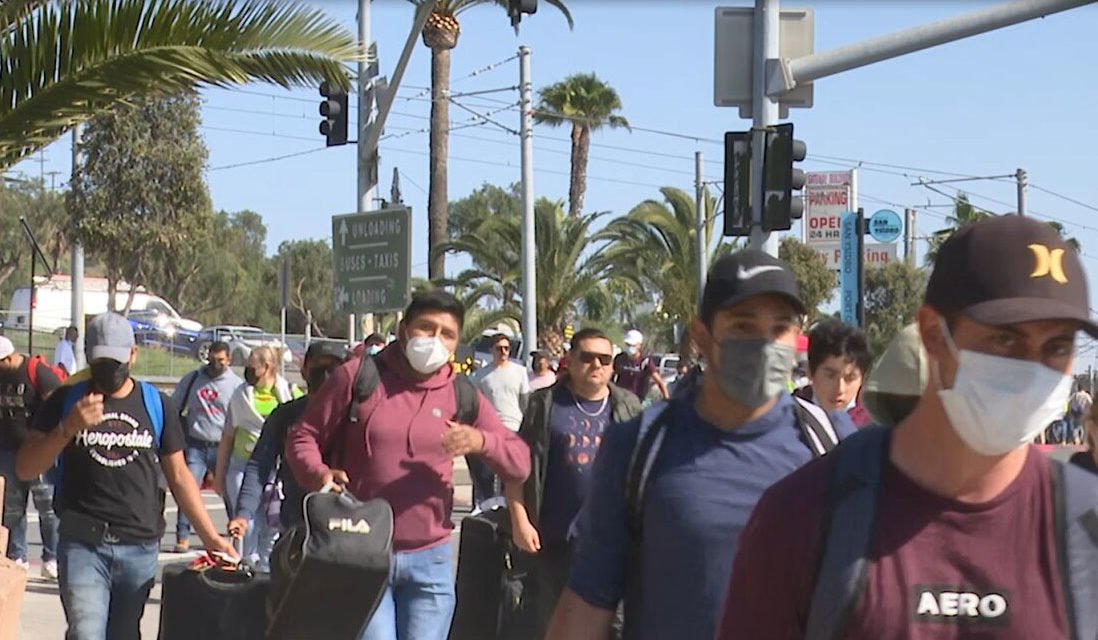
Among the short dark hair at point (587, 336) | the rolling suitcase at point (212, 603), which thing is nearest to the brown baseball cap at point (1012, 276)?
the rolling suitcase at point (212, 603)

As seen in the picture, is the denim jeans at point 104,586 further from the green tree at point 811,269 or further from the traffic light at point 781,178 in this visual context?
the green tree at point 811,269

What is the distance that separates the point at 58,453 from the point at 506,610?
2124 mm

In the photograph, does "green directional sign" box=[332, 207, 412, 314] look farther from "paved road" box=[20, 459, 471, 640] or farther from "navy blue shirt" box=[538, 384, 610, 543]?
"navy blue shirt" box=[538, 384, 610, 543]

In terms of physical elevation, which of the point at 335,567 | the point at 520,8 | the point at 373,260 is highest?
the point at 520,8

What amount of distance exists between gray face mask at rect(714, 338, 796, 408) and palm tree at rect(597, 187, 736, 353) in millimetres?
37904

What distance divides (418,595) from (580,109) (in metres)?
41.0

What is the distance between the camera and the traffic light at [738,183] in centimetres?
1332

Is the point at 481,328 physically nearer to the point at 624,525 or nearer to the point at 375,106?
the point at 375,106

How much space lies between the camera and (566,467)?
728cm

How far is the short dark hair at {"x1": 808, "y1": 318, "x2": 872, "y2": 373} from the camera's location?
7006mm

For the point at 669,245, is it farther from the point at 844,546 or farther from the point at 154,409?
the point at 844,546

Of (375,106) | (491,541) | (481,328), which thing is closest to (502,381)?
(375,106)

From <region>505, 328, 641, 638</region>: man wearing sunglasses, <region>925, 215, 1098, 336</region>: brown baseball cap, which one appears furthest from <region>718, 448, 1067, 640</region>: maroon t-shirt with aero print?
<region>505, 328, 641, 638</region>: man wearing sunglasses

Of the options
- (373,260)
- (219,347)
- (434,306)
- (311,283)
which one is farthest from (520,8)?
(311,283)
